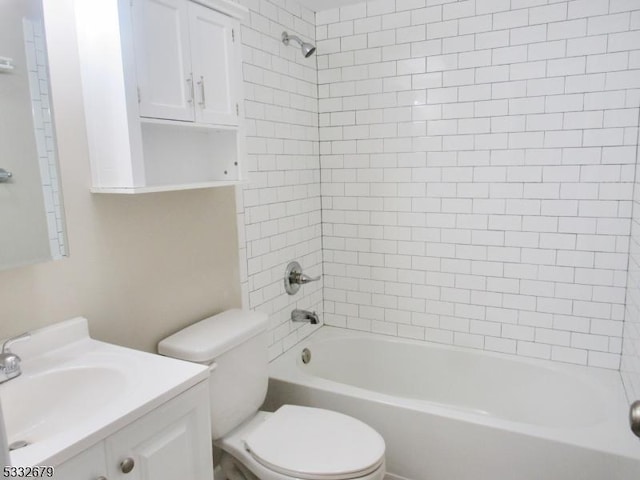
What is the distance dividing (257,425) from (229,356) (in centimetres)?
38

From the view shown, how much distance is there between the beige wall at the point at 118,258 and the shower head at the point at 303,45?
0.88 meters

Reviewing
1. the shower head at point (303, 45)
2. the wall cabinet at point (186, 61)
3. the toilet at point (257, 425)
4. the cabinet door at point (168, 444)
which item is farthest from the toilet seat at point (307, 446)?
the shower head at point (303, 45)

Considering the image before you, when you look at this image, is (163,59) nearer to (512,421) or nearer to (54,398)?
(54,398)

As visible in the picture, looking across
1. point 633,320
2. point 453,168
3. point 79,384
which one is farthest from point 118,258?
point 633,320

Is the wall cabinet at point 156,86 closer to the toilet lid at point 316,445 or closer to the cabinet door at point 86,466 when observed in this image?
the cabinet door at point 86,466

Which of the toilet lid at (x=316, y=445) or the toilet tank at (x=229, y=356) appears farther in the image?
the toilet tank at (x=229, y=356)

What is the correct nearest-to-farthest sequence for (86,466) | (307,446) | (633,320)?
1. (86,466)
2. (307,446)
3. (633,320)

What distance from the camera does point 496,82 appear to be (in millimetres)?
2447

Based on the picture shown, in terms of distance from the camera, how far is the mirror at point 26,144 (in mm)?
1303

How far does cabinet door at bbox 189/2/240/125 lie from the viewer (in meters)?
1.69

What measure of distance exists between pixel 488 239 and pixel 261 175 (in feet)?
4.24

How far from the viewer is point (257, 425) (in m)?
2.00

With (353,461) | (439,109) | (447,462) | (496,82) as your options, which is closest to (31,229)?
(353,461)

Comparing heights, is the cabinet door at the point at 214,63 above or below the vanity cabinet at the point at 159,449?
above
